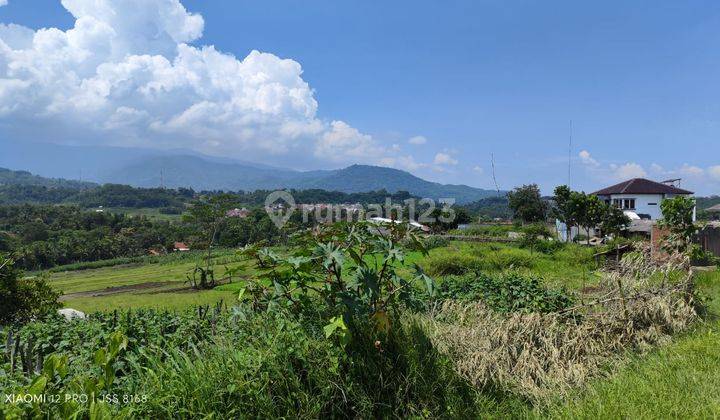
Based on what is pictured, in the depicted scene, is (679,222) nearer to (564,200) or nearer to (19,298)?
(19,298)

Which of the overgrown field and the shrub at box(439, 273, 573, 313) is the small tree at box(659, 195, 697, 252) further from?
the overgrown field

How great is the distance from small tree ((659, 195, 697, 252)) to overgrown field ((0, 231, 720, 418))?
3.68m

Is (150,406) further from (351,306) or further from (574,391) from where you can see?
(574,391)

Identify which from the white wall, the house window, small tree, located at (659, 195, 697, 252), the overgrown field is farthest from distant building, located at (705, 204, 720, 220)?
the overgrown field

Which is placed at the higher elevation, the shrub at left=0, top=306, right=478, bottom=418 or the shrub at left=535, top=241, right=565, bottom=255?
the shrub at left=0, top=306, right=478, bottom=418

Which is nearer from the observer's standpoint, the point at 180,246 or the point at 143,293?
the point at 143,293

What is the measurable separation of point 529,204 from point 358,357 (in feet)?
169

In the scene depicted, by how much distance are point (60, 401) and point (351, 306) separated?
5.99ft

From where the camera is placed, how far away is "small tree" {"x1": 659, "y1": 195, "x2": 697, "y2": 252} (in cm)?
810

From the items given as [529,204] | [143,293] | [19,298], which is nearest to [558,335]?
[19,298]

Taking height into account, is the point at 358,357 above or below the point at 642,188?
below

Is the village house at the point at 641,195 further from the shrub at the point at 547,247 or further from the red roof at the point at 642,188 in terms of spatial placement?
the shrub at the point at 547,247

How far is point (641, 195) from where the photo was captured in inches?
2184

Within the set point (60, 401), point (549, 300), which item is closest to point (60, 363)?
point (60, 401)
